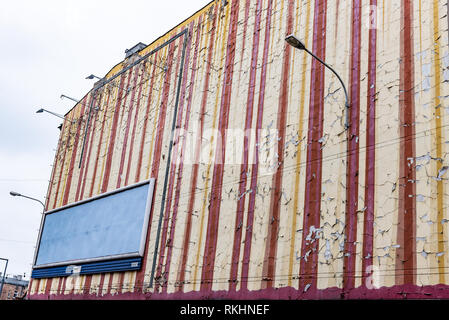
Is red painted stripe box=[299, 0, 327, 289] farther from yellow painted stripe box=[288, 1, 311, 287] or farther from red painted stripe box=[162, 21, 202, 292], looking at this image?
red painted stripe box=[162, 21, 202, 292]

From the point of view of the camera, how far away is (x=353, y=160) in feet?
→ 41.2

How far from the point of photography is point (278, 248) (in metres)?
13.7

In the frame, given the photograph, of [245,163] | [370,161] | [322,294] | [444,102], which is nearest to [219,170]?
[245,163]

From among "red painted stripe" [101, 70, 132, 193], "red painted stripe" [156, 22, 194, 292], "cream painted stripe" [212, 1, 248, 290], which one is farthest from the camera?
"red painted stripe" [101, 70, 132, 193]

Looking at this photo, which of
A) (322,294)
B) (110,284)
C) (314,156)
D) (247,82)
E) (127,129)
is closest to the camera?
(322,294)

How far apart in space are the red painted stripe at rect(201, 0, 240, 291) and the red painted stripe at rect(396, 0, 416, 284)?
21.8ft

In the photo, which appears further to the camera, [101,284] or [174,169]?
[101,284]

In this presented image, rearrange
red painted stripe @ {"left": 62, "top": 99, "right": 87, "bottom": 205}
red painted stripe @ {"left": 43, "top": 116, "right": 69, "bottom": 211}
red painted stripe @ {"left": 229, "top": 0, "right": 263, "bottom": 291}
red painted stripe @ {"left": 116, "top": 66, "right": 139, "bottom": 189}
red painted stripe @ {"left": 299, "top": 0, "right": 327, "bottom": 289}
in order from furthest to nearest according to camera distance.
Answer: red painted stripe @ {"left": 43, "top": 116, "right": 69, "bottom": 211}
red painted stripe @ {"left": 62, "top": 99, "right": 87, "bottom": 205}
red painted stripe @ {"left": 116, "top": 66, "right": 139, "bottom": 189}
red painted stripe @ {"left": 229, "top": 0, "right": 263, "bottom": 291}
red painted stripe @ {"left": 299, "top": 0, "right": 327, "bottom": 289}

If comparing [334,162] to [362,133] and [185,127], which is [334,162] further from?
[185,127]

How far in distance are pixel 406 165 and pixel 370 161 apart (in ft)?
3.37

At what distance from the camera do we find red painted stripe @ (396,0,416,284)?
34.7 ft

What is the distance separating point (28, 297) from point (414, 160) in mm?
21948

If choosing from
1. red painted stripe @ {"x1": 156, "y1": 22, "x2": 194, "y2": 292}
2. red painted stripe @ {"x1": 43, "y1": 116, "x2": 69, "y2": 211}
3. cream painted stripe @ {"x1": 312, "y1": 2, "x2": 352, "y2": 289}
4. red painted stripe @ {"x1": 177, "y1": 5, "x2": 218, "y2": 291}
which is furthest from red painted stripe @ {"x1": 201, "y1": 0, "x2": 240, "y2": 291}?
red painted stripe @ {"x1": 43, "y1": 116, "x2": 69, "y2": 211}
